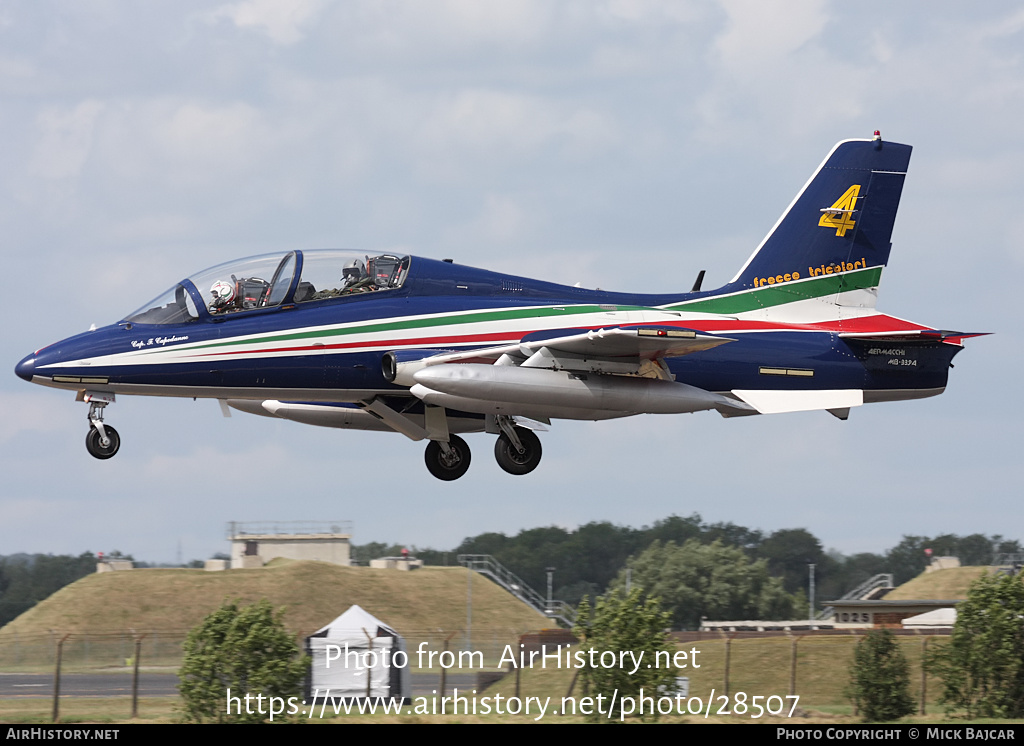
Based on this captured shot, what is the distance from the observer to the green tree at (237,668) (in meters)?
22.9

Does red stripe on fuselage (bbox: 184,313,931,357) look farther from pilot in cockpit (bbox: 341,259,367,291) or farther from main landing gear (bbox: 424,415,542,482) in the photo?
main landing gear (bbox: 424,415,542,482)

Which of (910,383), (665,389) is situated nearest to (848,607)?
(910,383)

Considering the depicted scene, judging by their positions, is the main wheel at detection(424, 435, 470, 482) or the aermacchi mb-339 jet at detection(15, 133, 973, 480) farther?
the main wheel at detection(424, 435, 470, 482)

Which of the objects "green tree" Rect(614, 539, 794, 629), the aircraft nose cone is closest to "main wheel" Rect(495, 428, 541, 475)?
the aircraft nose cone

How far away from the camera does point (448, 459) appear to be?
2316 cm

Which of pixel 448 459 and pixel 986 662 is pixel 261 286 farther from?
pixel 986 662

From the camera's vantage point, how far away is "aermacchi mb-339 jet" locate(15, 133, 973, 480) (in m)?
19.7

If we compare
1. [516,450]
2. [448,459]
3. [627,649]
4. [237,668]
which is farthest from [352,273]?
[627,649]

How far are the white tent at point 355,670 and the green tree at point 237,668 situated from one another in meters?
0.99

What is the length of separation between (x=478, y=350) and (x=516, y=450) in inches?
84.8

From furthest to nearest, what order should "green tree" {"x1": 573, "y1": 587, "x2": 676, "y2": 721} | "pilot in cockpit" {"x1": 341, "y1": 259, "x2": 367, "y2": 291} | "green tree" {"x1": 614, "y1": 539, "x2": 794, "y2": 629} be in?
"green tree" {"x1": 614, "y1": 539, "x2": 794, "y2": 629}, "green tree" {"x1": 573, "y1": 587, "x2": 676, "y2": 721}, "pilot in cockpit" {"x1": 341, "y1": 259, "x2": 367, "y2": 291}

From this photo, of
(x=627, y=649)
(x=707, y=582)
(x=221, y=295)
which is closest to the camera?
(x=221, y=295)

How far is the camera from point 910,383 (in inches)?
918

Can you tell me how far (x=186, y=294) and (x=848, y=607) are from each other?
1389 inches
